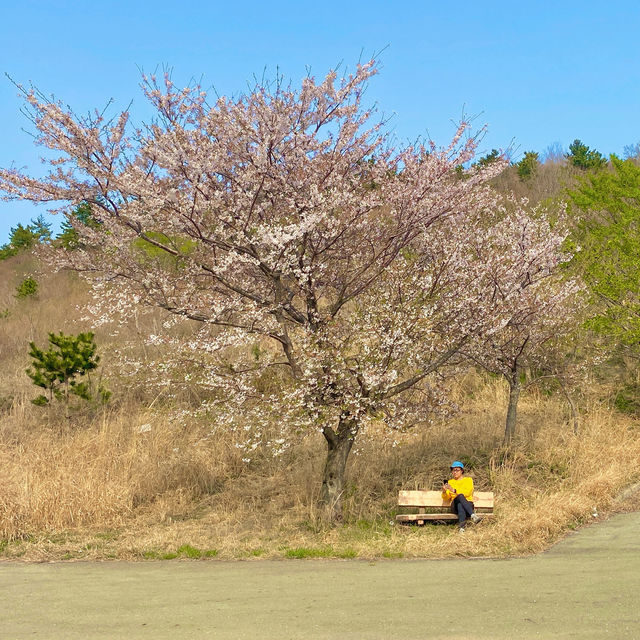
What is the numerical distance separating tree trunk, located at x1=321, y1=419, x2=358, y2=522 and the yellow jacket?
1.51m

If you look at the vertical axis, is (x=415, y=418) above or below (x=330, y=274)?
below

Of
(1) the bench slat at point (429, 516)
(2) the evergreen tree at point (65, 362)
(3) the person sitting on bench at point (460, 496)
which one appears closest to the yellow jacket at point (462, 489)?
(3) the person sitting on bench at point (460, 496)

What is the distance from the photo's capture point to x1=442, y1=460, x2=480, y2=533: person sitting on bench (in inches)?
353

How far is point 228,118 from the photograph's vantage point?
28.2 ft

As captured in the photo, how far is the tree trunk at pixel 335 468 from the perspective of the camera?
957 cm

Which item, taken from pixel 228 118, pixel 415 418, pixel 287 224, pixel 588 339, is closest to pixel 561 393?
pixel 588 339

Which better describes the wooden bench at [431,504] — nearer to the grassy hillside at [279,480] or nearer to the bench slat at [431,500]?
the bench slat at [431,500]

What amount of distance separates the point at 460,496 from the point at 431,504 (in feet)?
1.66

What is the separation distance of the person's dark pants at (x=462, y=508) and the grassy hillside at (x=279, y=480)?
0.28 m

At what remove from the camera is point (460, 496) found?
9039 millimetres

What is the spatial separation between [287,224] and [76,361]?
342 inches

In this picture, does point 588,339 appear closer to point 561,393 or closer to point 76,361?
point 561,393

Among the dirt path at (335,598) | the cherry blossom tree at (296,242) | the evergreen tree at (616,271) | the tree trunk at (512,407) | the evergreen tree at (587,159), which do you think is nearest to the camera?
the dirt path at (335,598)

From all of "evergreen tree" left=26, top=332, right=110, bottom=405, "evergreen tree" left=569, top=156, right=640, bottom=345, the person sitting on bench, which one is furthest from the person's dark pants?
"evergreen tree" left=26, top=332, right=110, bottom=405
